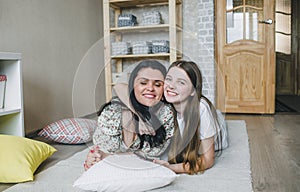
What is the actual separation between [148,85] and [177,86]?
Result: 191 mm

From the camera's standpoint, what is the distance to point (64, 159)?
6.63 ft

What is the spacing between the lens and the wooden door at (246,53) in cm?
384

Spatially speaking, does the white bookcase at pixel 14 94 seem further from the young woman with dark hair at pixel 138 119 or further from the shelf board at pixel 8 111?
the young woman with dark hair at pixel 138 119

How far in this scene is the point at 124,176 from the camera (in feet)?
4.51

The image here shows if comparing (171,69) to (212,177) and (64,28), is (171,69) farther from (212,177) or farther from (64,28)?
(64,28)

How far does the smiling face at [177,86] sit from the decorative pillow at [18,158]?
0.79 metres

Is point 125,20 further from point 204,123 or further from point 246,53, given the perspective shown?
point 204,123

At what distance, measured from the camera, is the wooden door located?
384 centimetres

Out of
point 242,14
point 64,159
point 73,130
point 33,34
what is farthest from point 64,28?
point 242,14

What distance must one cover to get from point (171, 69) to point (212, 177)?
58cm

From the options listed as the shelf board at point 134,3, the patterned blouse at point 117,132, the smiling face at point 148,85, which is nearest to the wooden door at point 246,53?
the shelf board at point 134,3

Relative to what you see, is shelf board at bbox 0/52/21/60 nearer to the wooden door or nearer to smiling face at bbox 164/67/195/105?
smiling face at bbox 164/67/195/105

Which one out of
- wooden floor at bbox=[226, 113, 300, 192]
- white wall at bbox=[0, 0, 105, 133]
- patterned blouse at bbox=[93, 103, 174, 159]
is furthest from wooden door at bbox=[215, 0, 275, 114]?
patterned blouse at bbox=[93, 103, 174, 159]

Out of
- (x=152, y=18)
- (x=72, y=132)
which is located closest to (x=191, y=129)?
(x=72, y=132)
